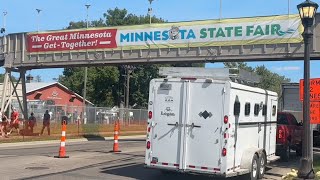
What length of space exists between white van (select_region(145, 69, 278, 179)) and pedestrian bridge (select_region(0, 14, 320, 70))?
46.1ft

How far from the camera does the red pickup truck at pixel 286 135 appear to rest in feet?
60.3

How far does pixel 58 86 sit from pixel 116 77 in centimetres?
952

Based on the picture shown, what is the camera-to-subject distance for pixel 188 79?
1204cm

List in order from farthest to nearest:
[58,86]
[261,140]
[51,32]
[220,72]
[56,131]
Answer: [58,86] < [56,131] < [51,32] < [261,140] < [220,72]

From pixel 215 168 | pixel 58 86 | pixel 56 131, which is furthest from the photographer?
pixel 58 86

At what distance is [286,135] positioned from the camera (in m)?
18.6

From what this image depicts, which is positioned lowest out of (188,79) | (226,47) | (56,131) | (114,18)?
(56,131)

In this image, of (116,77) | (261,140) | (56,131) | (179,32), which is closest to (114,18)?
(116,77)

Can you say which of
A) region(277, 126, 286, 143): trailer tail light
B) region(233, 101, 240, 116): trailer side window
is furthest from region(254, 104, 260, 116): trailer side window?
region(277, 126, 286, 143): trailer tail light

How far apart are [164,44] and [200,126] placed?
18201 millimetres

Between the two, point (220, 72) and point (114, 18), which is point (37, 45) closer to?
point (220, 72)

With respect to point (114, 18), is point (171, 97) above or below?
below

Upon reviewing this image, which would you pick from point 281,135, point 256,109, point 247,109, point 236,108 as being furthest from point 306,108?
point 281,135

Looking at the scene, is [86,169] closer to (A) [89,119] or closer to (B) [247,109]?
(B) [247,109]
